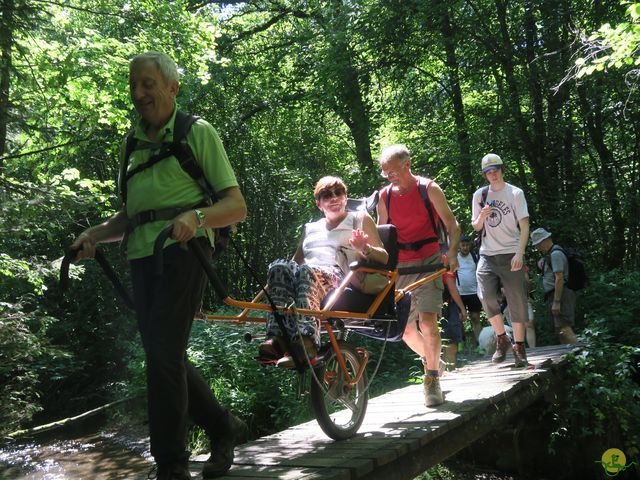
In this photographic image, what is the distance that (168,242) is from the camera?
3293mm

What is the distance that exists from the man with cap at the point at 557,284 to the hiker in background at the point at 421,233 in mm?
4750

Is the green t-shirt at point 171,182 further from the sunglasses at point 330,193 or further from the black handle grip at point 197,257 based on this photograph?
the sunglasses at point 330,193

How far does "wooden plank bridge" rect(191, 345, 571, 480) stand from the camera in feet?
13.6

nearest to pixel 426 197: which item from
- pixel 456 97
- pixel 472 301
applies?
pixel 472 301

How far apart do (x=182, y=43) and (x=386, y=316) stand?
35.2 feet

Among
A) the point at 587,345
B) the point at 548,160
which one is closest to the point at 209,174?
the point at 587,345

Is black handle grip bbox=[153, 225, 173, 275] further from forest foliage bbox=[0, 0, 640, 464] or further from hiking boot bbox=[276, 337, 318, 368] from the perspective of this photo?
forest foliage bbox=[0, 0, 640, 464]

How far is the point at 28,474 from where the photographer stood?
378 inches

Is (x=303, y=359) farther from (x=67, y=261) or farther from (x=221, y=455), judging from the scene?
(x=67, y=261)

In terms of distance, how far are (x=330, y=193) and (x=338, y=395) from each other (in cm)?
145

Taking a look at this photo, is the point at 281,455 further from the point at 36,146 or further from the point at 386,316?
the point at 36,146

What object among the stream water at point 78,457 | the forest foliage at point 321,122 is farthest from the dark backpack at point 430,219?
the forest foliage at point 321,122

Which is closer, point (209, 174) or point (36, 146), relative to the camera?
point (209, 174)

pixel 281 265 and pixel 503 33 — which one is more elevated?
pixel 503 33
